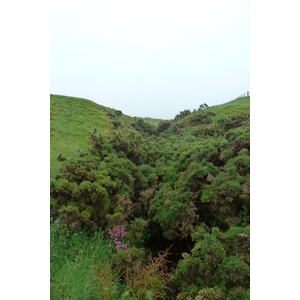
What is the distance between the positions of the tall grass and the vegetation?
0.01m

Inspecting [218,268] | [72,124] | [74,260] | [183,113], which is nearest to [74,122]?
[72,124]

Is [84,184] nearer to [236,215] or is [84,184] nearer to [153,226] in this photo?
[153,226]

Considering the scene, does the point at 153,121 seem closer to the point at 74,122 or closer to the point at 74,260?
the point at 74,122

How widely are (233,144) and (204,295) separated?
96.0 inches

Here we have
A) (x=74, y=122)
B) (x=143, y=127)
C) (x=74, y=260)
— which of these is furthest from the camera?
(x=143, y=127)

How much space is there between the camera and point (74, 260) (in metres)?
3.52

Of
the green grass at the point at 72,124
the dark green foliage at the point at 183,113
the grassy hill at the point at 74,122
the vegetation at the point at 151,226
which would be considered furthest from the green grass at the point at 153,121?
the vegetation at the point at 151,226

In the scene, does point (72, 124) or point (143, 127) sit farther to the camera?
point (143, 127)

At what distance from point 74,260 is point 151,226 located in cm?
140

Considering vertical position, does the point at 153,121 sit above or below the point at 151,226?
above

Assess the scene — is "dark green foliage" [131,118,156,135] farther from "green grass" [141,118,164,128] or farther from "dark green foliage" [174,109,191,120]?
"dark green foliage" [174,109,191,120]

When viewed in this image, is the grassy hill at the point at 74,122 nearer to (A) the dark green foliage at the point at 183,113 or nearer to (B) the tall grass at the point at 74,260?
(B) the tall grass at the point at 74,260
